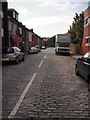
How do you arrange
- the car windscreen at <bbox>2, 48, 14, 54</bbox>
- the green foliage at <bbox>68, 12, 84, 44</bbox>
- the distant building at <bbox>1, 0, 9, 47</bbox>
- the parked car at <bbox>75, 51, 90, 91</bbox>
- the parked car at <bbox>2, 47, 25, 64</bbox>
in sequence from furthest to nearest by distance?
the green foliage at <bbox>68, 12, 84, 44</bbox>, the distant building at <bbox>1, 0, 9, 47</bbox>, the car windscreen at <bbox>2, 48, 14, 54</bbox>, the parked car at <bbox>2, 47, 25, 64</bbox>, the parked car at <bbox>75, 51, 90, 91</bbox>

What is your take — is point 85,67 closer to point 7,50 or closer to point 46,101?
point 46,101

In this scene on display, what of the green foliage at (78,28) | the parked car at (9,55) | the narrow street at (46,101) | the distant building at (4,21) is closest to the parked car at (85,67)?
the narrow street at (46,101)

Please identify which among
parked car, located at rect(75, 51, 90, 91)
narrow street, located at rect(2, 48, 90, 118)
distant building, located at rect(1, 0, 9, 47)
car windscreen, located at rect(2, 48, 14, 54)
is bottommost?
narrow street, located at rect(2, 48, 90, 118)

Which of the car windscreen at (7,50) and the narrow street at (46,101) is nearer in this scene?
the narrow street at (46,101)

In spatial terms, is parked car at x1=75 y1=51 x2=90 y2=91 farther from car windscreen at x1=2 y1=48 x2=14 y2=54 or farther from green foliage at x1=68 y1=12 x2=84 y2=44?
green foliage at x1=68 y1=12 x2=84 y2=44

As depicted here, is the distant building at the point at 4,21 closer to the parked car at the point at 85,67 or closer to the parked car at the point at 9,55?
the parked car at the point at 9,55

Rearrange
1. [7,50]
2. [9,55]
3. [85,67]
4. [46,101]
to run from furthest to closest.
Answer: [7,50], [9,55], [85,67], [46,101]

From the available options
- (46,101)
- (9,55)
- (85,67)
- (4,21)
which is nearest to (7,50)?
(9,55)

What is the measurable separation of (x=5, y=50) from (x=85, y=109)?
11.8 metres

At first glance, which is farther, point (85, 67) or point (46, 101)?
point (85, 67)

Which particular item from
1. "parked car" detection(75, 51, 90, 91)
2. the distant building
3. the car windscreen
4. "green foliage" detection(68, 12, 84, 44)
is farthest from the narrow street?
"green foliage" detection(68, 12, 84, 44)

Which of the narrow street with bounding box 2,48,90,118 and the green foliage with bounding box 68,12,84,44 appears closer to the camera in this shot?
the narrow street with bounding box 2,48,90,118

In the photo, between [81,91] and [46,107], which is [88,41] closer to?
[81,91]

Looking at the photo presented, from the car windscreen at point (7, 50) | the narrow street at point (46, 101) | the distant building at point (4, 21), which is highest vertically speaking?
the distant building at point (4, 21)
